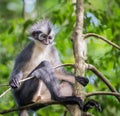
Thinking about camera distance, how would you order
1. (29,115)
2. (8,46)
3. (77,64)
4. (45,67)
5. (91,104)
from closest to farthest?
(77,64) < (91,104) < (45,67) < (29,115) < (8,46)

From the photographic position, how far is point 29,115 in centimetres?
929

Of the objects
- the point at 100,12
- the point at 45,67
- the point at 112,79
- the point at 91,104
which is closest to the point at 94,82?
the point at 112,79

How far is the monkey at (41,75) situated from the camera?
27.4 feet

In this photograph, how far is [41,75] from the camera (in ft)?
27.9

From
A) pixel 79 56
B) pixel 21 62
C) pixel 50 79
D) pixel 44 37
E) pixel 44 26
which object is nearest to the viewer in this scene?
Result: pixel 79 56

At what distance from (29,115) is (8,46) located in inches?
134

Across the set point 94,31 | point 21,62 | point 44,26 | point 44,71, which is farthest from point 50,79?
point 94,31

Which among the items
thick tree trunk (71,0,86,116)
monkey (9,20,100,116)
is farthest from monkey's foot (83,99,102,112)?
thick tree trunk (71,0,86,116)

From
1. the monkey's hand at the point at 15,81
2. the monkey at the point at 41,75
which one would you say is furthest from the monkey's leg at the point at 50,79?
the monkey's hand at the point at 15,81

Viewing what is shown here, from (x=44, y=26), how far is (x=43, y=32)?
124 mm

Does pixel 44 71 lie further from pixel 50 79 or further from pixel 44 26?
pixel 44 26

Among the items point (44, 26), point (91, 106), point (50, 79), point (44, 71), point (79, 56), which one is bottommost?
point (91, 106)

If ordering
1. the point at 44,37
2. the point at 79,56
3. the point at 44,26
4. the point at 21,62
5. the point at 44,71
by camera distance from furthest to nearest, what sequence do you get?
the point at 44,26 → the point at 44,37 → the point at 21,62 → the point at 44,71 → the point at 79,56

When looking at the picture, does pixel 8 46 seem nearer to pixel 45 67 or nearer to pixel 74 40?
pixel 45 67
